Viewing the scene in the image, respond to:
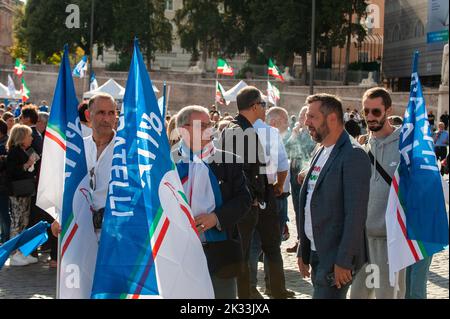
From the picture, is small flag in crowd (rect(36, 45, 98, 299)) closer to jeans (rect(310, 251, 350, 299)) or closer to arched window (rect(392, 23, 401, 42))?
jeans (rect(310, 251, 350, 299))

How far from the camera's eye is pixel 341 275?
4.49m

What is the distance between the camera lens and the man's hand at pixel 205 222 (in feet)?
15.5

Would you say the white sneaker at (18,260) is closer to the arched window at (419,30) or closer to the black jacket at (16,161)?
the black jacket at (16,161)

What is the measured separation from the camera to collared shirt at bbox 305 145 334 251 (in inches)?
189

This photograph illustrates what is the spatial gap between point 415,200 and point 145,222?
5.46ft

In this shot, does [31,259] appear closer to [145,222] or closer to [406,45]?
[145,222]

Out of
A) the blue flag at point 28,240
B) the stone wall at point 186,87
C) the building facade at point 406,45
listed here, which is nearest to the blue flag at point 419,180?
the blue flag at point 28,240

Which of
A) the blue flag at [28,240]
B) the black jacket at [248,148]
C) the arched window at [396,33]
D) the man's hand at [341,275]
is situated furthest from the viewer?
the arched window at [396,33]

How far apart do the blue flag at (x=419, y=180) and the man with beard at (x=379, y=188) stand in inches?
11.3

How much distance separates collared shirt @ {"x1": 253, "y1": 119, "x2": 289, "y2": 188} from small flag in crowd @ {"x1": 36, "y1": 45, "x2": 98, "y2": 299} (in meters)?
2.23
